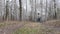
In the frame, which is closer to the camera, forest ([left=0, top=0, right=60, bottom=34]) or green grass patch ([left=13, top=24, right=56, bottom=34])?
green grass patch ([left=13, top=24, right=56, bottom=34])

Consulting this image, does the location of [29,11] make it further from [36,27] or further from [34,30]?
[34,30]

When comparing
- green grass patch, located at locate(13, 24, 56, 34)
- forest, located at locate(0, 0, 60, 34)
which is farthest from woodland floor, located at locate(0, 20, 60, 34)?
forest, located at locate(0, 0, 60, 34)

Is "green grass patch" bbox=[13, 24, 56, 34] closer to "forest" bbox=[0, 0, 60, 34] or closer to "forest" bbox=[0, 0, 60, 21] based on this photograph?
"forest" bbox=[0, 0, 60, 34]

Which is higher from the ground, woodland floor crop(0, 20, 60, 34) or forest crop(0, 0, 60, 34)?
forest crop(0, 0, 60, 34)

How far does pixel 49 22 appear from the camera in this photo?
207 inches

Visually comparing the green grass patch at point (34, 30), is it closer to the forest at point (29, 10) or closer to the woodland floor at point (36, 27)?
the woodland floor at point (36, 27)

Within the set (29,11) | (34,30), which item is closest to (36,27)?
(34,30)

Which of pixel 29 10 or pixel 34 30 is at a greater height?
pixel 29 10

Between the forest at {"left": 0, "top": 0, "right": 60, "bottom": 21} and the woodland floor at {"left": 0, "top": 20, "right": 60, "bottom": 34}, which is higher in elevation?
the forest at {"left": 0, "top": 0, "right": 60, "bottom": 21}

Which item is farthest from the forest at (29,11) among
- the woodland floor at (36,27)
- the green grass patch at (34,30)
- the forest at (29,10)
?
the green grass patch at (34,30)

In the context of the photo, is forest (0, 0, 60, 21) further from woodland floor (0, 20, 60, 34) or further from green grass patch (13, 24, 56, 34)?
green grass patch (13, 24, 56, 34)

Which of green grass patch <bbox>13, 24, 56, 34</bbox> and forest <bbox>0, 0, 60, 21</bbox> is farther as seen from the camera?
forest <bbox>0, 0, 60, 21</bbox>

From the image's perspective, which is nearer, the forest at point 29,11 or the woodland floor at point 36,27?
the woodland floor at point 36,27

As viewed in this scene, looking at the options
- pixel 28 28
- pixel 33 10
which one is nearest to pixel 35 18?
pixel 33 10
